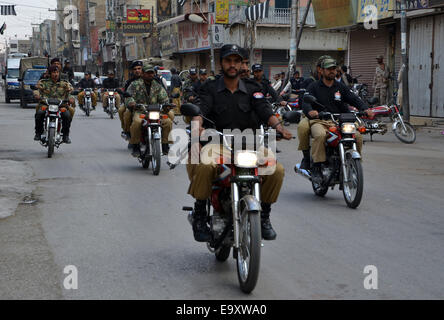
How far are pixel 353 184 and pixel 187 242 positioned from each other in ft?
8.95

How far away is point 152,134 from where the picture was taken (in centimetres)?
1116

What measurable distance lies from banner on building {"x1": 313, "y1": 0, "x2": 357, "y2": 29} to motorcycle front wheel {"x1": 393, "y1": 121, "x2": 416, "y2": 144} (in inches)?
363

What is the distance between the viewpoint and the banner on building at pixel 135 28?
52.8m

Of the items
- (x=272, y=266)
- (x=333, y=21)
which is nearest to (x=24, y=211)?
(x=272, y=266)

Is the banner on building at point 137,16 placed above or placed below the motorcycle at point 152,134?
above

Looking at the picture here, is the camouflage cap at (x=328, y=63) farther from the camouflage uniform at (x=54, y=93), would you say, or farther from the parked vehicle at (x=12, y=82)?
the parked vehicle at (x=12, y=82)

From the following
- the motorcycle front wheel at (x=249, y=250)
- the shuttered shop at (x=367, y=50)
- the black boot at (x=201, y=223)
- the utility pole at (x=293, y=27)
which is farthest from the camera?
the shuttered shop at (x=367, y=50)

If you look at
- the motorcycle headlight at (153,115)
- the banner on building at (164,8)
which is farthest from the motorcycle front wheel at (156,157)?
the banner on building at (164,8)

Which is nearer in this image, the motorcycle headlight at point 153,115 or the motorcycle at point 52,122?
the motorcycle headlight at point 153,115

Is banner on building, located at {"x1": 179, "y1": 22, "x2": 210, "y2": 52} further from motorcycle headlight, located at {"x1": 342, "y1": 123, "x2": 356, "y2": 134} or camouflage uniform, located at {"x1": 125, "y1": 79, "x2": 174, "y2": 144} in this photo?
motorcycle headlight, located at {"x1": 342, "y1": 123, "x2": 356, "y2": 134}

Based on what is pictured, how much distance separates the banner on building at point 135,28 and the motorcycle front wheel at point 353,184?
46.1 meters

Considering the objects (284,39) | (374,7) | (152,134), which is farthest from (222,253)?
(284,39)

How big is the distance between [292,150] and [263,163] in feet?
33.2

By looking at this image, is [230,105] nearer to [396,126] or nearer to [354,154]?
[354,154]
